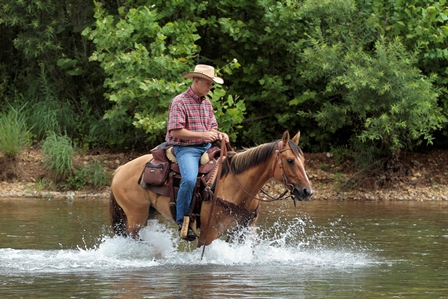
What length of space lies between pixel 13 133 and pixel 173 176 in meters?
9.16

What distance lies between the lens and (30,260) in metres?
10.9

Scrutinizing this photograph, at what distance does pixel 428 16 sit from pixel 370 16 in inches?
49.8

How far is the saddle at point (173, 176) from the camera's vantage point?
10602 mm

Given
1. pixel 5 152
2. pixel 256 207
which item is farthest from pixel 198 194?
pixel 5 152

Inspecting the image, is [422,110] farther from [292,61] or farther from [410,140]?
[292,61]

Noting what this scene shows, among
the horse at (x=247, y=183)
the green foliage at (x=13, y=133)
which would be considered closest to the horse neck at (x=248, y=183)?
the horse at (x=247, y=183)

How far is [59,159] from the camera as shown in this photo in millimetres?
18859

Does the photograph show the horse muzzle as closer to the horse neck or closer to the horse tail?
the horse neck

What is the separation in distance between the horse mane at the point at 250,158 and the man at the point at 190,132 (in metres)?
0.27

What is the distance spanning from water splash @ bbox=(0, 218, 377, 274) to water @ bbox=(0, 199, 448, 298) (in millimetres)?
12

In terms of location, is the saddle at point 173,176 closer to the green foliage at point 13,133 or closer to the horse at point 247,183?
the horse at point 247,183

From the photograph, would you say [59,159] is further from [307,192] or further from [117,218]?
[307,192]

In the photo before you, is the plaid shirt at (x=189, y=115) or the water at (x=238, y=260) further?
the plaid shirt at (x=189, y=115)

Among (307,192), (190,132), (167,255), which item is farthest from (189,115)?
(167,255)
